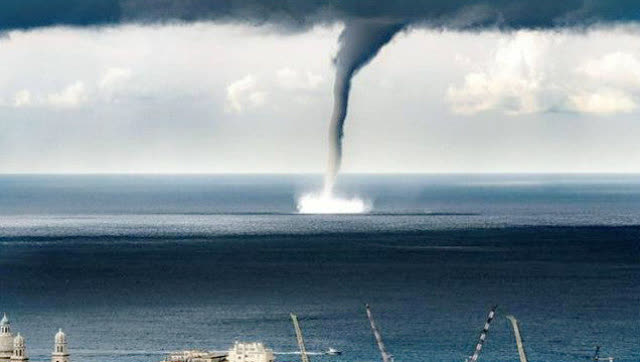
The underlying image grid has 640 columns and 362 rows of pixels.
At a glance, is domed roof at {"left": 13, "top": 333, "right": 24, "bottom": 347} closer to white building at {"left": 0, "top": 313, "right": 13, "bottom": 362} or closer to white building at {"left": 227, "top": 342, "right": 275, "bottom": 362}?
white building at {"left": 0, "top": 313, "right": 13, "bottom": 362}

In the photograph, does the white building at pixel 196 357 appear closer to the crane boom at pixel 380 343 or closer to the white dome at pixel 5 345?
the white dome at pixel 5 345

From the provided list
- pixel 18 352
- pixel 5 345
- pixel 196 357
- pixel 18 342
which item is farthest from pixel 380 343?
pixel 18 352

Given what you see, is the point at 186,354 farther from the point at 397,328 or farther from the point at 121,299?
the point at 121,299

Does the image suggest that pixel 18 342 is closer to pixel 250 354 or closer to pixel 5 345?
pixel 5 345

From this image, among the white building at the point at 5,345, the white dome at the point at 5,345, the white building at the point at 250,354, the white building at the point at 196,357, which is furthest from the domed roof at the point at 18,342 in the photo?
the white building at the point at 250,354

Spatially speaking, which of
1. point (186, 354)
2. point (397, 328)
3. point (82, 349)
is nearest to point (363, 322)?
point (397, 328)

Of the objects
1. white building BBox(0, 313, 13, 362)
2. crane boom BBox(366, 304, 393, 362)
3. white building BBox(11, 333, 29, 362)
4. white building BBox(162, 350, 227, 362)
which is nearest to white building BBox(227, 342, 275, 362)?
white building BBox(162, 350, 227, 362)

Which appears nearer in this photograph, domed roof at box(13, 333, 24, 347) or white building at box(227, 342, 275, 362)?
domed roof at box(13, 333, 24, 347)

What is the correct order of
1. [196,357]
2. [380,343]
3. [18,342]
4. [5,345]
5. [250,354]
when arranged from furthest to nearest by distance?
[380,343] → [196,357] → [5,345] → [250,354] → [18,342]
